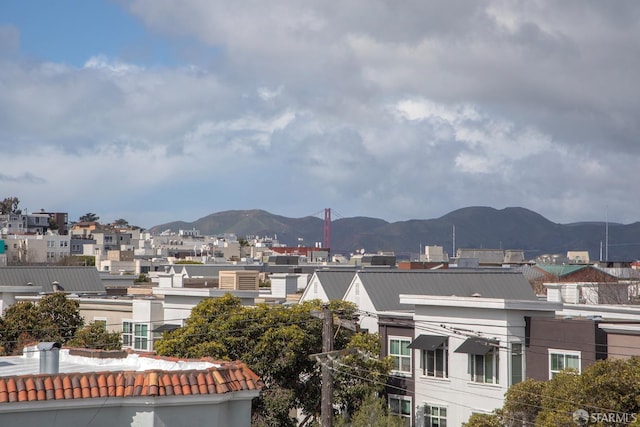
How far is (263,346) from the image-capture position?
40969 mm

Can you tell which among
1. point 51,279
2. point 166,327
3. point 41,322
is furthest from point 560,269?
point 41,322

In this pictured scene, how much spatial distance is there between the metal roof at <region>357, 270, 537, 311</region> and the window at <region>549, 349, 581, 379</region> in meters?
12.6

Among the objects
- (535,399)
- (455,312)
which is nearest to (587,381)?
(535,399)

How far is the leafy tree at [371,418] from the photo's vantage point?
37562 millimetres

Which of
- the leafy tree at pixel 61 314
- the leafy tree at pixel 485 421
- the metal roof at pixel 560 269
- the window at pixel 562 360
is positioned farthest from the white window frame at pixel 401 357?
the metal roof at pixel 560 269

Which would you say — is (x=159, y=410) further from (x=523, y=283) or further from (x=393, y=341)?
(x=523, y=283)

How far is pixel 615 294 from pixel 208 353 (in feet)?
170

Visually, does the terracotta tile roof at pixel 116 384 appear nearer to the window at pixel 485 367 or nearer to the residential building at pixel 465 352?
the residential building at pixel 465 352

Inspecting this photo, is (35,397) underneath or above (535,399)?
above

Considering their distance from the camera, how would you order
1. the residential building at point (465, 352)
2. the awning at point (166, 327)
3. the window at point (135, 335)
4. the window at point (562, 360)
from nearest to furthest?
1. the window at point (562, 360)
2. the residential building at point (465, 352)
3. the awning at point (166, 327)
4. the window at point (135, 335)

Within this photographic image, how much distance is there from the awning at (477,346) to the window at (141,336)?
71.0 feet

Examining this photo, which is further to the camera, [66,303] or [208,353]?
[66,303]

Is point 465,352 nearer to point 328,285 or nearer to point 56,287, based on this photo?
point 328,285

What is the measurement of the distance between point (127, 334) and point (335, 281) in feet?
42.0
